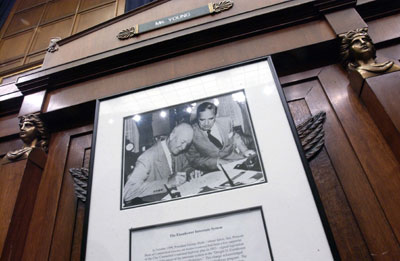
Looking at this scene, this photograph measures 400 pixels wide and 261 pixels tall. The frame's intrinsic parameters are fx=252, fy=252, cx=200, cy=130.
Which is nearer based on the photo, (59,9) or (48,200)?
(48,200)

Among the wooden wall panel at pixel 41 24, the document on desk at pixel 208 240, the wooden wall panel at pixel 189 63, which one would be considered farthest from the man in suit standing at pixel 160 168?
the wooden wall panel at pixel 41 24

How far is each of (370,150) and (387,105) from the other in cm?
18

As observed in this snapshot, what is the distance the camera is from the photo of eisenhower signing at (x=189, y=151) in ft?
3.11

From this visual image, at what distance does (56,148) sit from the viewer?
1.34 m

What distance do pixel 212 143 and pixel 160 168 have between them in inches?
9.3

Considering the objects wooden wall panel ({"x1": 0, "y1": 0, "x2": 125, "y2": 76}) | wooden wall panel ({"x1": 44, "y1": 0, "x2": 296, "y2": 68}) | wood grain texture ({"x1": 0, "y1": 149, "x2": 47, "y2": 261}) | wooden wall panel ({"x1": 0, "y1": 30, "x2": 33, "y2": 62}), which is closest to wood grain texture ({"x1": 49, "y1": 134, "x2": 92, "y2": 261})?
wood grain texture ({"x1": 0, "y1": 149, "x2": 47, "y2": 261})

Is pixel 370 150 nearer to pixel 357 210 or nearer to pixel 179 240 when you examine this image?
A: pixel 357 210

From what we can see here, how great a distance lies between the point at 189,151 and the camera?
1.05 meters

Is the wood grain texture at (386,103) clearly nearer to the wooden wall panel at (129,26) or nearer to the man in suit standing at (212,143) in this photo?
the man in suit standing at (212,143)

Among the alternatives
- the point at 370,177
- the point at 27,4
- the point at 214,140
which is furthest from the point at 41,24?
the point at 370,177

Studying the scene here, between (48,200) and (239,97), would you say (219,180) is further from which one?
(48,200)

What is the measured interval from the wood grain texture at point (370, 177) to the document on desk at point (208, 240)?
0.36m

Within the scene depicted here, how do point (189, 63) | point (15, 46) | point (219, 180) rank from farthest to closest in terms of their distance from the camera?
point (15, 46) → point (189, 63) → point (219, 180)

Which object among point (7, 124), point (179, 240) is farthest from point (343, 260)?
point (7, 124)
